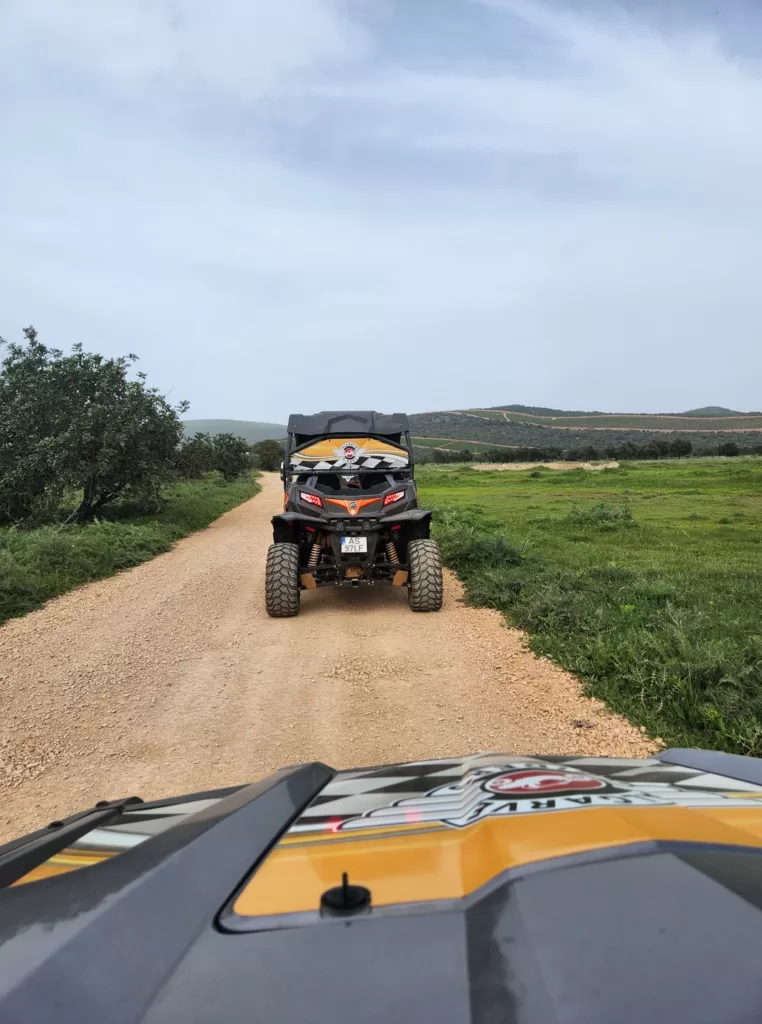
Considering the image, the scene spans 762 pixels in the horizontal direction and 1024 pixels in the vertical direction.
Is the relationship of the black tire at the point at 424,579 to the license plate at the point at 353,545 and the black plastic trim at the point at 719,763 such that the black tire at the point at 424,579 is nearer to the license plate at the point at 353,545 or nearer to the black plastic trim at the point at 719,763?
the license plate at the point at 353,545

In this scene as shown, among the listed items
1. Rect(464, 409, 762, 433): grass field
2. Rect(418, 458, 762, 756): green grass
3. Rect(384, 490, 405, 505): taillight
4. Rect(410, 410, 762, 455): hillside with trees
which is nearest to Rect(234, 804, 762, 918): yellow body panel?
Rect(418, 458, 762, 756): green grass

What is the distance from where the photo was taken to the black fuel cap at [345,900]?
1.14 meters

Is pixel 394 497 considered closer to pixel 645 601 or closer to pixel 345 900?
pixel 645 601

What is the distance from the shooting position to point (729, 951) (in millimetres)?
952

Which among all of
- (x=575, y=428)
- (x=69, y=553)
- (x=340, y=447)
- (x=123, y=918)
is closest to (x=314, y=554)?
(x=340, y=447)

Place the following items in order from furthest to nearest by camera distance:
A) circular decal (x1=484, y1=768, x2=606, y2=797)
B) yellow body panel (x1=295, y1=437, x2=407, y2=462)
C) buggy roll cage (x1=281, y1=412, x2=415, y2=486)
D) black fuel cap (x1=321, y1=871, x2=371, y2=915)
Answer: buggy roll cage (x1=281, y1=412, x2=415, y2=486), yellow body panel (x1=295, y1=437, x2=407, y2=462), circular decal (x1=484, y1=768, x2=606, y2=797), black fuel cap (x1=321, y1=871, x2=371, y2=915)

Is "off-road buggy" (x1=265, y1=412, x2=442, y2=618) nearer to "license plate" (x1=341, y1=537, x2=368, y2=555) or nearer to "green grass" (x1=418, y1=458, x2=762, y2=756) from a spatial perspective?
"license plate" (x1=341, y1=537, x2=368, y2=555)

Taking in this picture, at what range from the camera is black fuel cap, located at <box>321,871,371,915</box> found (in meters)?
1.14

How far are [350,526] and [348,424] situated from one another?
217 centimetres

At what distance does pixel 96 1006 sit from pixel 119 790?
3002 mm

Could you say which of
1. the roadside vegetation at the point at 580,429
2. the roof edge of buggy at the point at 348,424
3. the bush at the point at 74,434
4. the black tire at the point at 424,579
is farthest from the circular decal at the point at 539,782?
the roadside vegetation at the point at 580,429

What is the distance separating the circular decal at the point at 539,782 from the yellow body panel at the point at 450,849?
25cm

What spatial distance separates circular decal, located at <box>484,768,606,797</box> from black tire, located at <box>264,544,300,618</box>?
5205 mm

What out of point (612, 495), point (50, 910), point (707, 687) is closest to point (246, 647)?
point (707, 687)
